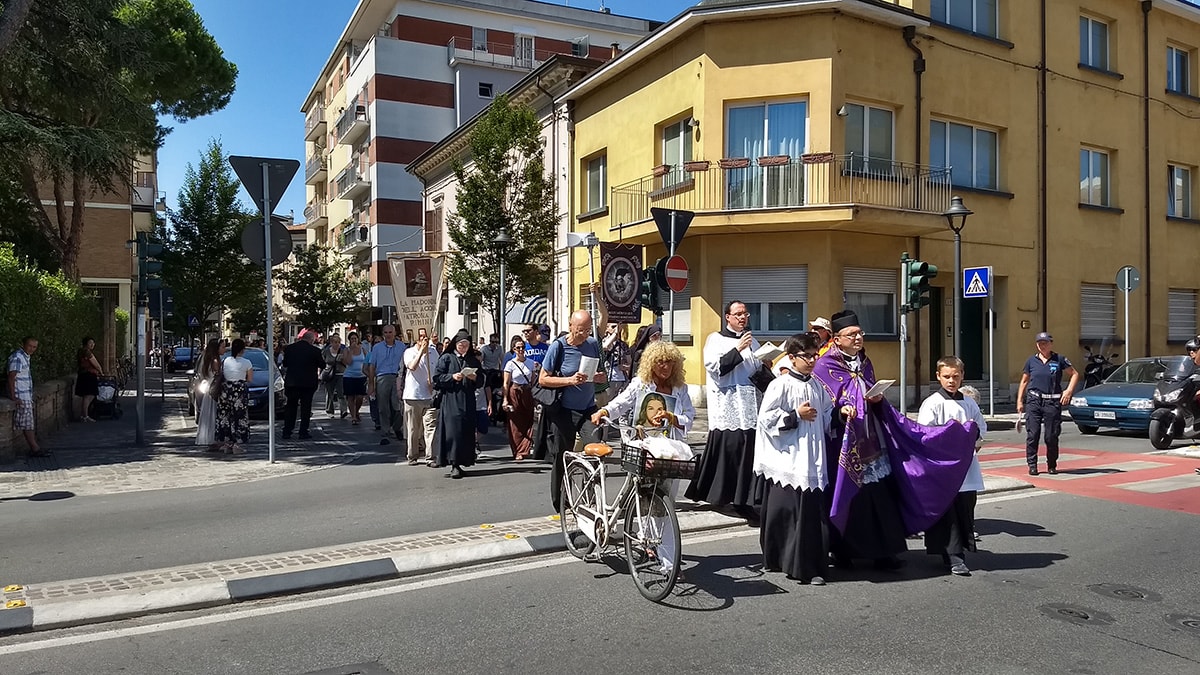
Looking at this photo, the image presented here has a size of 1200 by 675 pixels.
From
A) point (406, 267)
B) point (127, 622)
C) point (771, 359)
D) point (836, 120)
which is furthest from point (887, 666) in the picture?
point (836, 120)

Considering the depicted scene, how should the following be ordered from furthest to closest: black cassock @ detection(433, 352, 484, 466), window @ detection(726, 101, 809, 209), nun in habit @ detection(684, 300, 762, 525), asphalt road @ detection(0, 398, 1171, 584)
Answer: window @ detection(726, 101, 809, 209) → black cassock @ detection(433, 352, 484, 466) → nun in habit @ detection(684, 300, 762, 525) → asphalt road @ detection(0, 398, 1171, 584)

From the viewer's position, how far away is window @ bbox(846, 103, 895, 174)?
19.4m

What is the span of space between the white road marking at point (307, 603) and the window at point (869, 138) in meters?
13.9

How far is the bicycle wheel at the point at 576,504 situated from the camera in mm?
6277

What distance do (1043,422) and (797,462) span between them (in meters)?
6.35

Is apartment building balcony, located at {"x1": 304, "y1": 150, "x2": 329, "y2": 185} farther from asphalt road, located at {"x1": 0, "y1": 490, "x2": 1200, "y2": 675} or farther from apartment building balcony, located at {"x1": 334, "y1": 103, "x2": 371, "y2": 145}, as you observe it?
asphalt road, located at {"x1": 0, "y1": 490, "x2": 1200, "y2": 675}

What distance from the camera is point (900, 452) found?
20.1 ft

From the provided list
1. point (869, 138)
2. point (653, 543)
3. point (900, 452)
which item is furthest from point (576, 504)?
point (869, 138)

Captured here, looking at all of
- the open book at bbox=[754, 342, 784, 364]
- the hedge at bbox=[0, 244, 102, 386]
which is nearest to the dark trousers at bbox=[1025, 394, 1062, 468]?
the open book at bbox=[754, 342, 784, 364]

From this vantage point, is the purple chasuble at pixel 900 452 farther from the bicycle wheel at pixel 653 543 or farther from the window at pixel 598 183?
the window at pixel 598 183

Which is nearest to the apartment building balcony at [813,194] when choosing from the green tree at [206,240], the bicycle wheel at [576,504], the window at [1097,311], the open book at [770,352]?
the window at [1097,311]

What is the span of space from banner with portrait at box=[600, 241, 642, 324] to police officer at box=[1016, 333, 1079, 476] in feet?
18.2

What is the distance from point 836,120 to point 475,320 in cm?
1721

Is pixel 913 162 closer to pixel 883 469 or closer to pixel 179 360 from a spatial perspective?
pixel 883 469
